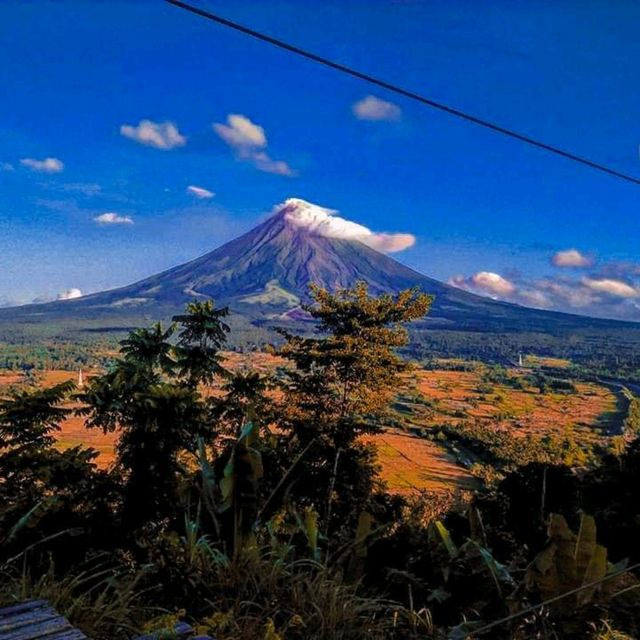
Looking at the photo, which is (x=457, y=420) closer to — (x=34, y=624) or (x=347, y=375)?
(x=347, y=375)

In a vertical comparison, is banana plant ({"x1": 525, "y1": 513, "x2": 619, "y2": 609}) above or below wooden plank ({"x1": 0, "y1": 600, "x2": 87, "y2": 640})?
below

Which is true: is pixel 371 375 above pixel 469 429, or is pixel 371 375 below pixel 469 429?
above

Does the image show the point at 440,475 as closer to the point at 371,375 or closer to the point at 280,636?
the point at 371,375

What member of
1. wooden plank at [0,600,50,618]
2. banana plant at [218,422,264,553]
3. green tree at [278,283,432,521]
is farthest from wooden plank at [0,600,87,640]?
green tree at [278,283,432,521]

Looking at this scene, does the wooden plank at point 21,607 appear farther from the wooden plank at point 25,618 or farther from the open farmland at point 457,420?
the open farmland at point 457,420

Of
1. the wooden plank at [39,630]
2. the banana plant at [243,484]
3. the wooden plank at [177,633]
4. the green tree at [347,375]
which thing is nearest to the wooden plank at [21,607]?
the wooden plank at [39,630]

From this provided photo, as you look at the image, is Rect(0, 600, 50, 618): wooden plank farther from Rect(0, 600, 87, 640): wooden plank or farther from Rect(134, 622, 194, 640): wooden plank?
Rect(134, 622, 194, 640): wooden plank

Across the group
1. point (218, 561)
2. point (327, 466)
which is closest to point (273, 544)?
point (218, 561)
